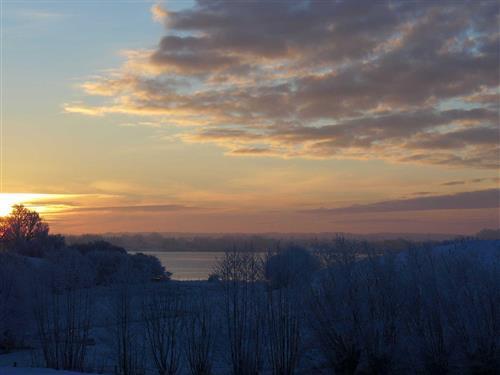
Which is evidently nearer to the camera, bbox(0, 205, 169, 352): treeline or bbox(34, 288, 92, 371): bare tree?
bbox(34, 288, 92, 371): bare tree

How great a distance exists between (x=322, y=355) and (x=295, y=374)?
1368 millimetres

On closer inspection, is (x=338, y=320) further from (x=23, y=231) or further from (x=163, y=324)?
(x=23, y=231)

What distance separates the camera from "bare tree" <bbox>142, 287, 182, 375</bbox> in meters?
27.0

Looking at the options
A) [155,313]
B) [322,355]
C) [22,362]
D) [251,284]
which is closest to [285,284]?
[251,284]

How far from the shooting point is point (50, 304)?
104ft


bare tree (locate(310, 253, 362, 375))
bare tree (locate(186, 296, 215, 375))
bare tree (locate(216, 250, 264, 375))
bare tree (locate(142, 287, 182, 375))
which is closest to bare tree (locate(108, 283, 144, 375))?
bare tree (locate(142, 287, 182, 375))

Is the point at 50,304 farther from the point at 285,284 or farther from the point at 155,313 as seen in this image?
the point at 285,284

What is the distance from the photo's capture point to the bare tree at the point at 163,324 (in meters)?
27.0

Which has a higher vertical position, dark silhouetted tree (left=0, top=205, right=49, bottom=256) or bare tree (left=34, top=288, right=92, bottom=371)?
dark silhouetted tree (left=0, top=205, right=49, bottom=256)

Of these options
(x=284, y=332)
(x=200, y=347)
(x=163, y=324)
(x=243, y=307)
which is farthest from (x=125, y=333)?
(x=284, y=332)

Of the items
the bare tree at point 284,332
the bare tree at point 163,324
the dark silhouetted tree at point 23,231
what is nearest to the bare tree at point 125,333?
the bare tree at point 163,324

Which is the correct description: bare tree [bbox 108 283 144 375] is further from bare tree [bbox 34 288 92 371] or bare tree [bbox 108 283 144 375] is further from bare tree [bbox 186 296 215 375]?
bare tree [bbox 186 296 215 375]

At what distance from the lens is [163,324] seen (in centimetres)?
2798

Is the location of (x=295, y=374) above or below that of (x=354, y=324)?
below
